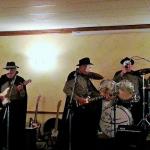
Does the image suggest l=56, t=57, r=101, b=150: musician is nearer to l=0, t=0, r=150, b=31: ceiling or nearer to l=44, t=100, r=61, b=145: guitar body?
l=44, t=100, r=61, b=145: guitar body

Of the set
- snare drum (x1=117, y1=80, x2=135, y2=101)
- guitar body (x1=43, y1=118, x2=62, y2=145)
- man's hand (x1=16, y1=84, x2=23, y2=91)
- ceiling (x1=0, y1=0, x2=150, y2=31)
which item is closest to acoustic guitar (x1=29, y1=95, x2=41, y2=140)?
guitar body (x1=43, y1=118, x2=62, y2=145)

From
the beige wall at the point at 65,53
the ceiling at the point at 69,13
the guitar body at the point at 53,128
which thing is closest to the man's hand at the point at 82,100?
the guitar body at the point at 53,128

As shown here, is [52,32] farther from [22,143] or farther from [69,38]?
[22,143]

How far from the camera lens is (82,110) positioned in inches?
230

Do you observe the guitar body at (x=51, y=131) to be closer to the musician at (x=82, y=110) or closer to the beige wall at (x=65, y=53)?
the beige wall at (x=65, y=53)

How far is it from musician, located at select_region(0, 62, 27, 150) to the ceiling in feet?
3.23

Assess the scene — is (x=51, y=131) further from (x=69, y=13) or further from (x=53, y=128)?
(x=69, y=13)

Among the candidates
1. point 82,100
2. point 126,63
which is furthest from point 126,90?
point 82,100

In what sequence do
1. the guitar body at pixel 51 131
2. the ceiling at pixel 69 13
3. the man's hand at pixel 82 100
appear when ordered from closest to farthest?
the ceiling at pixel 69 13 → the man's hand at pixel 82 100 → the guitar body at pixel 51 131

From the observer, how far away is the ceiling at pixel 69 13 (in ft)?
17.2

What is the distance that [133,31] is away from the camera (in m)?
7.19

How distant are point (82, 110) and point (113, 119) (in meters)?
1.01

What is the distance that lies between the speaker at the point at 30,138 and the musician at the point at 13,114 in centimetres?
7

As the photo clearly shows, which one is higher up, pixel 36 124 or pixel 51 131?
pixel 36 124
